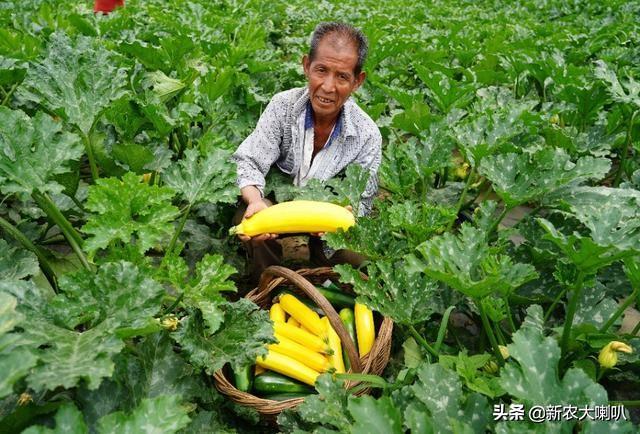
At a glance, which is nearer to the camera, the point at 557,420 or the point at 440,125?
the point at 557,420

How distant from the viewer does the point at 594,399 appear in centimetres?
161

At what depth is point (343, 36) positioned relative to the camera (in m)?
2.91


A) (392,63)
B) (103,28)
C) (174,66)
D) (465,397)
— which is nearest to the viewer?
(465,397)

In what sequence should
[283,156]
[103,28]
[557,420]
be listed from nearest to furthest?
[557,420], [283,156], [103,28]

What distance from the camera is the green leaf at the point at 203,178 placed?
2.38 m

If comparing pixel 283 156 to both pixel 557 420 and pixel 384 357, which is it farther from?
pixel 557 420

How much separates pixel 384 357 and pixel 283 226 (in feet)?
2.63

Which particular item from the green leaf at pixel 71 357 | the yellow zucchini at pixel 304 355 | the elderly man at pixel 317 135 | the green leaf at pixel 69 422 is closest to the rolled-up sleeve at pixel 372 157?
the elderly man at pixel 317 135

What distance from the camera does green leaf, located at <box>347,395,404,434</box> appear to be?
5.20 ft

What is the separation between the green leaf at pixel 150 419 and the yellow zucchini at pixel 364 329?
1.11m

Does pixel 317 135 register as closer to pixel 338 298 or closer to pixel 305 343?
pixel 338 298

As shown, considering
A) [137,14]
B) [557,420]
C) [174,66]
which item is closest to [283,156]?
[174,66]

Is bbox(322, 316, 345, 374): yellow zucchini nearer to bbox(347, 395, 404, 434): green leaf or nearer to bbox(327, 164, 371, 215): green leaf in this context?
bbox(327, 164, 371, 215): green leaf

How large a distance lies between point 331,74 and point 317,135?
0.43 meters
